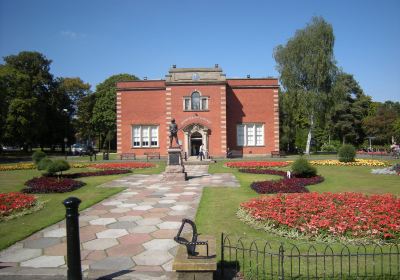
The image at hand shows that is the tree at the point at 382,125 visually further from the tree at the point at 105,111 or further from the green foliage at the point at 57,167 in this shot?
the green foliage at the point at 57,167

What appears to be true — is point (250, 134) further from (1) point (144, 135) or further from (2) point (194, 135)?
(1) point (144, 135)

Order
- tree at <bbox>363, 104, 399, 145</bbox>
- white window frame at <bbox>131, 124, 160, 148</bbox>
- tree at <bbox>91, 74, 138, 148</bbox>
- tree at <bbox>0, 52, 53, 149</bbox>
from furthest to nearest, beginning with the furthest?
tree at <bbox>91, 74, 138, 148</bbox> < tree at <bbox>363, 104, 399, 145</bbox> < tree at <bbox>0, 52, 53, 149</bbox> < white window frame at <bbox>131, 124, 160, 148</bbox>

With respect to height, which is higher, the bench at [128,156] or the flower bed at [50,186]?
the bench at [128,156]

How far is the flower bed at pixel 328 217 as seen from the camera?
683 centimetres

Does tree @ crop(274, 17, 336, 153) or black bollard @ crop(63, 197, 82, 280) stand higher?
tree @ crop(274, 17, 336, 153)

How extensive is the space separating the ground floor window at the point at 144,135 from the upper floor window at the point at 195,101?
15.8 feet

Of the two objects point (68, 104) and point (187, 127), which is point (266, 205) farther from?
point (68, 104)

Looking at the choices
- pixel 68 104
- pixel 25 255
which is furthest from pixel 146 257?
pixel 68 104

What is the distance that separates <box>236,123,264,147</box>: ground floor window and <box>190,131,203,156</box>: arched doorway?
4.67m

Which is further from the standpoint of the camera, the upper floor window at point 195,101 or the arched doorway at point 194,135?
the upper floor window at point 195,101

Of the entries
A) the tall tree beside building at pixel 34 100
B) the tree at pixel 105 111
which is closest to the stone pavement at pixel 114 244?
the tall tree beside building at pixel 34 100

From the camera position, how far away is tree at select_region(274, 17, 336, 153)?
3816 centimetres

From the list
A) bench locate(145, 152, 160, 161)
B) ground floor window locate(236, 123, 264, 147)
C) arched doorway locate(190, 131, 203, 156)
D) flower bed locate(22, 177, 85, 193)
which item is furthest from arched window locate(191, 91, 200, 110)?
flower bed locate(22, 177, 85, 193)

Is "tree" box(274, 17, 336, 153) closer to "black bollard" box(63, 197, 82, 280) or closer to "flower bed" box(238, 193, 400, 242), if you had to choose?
"flower bed" box(238, 193, 400, 242)
